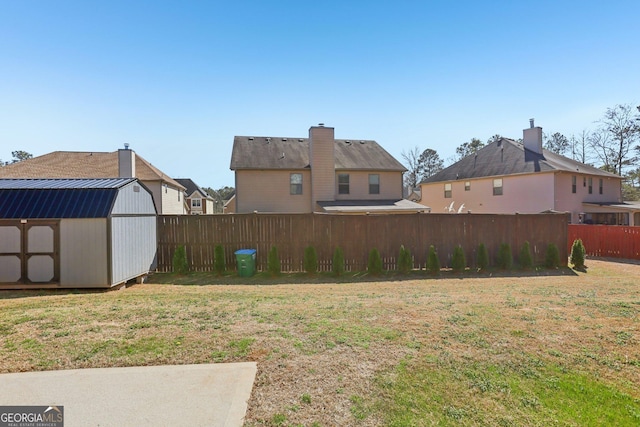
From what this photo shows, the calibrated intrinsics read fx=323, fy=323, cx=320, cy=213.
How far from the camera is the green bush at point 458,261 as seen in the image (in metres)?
10.9

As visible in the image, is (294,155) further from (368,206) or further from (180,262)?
(180,262)

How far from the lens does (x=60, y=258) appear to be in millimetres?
7883

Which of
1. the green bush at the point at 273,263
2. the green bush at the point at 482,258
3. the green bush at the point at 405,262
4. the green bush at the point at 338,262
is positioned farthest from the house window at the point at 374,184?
the green bush at the point at 273,263

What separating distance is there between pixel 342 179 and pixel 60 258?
49.7 ft

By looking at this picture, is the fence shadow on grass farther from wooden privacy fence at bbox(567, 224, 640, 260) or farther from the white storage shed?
wooden privacy fence at bbox(567, 224, 640, 260)

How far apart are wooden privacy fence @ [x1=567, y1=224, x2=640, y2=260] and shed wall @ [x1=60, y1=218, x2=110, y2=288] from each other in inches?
694

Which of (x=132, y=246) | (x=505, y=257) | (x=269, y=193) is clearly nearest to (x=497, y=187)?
(x=505, y=257)

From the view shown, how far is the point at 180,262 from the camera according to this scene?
10.3 metres

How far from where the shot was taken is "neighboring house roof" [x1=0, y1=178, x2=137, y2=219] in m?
7.79

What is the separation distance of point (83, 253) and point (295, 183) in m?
13.0

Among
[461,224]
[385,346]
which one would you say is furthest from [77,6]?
[461,224]

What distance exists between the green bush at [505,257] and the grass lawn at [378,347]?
378 centimetres

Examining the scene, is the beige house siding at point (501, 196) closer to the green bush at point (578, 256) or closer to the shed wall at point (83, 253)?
the green bush at point (578, 256)

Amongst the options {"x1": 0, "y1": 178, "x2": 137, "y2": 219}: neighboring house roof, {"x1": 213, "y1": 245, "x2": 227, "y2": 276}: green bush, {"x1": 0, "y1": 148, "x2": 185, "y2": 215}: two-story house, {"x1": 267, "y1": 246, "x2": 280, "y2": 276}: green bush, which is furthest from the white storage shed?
{"x1": 0, "y1": 148, "x2": 185, "y2": 215}: two-story house
